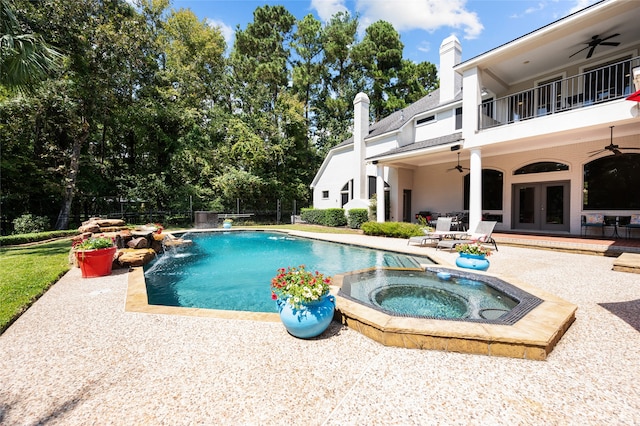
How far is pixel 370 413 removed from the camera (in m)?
2.03

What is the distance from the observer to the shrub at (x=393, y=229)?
11459 millimetres

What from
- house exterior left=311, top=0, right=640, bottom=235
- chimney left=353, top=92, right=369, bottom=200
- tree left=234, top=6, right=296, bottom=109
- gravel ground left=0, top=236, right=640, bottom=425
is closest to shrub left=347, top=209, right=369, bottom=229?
house exterior left=311, top=0, right=640, bottom=235

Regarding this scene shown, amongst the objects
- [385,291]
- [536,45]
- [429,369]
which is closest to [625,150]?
[536,45]

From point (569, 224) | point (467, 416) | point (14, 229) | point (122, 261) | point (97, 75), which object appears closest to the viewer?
point (467, 416)

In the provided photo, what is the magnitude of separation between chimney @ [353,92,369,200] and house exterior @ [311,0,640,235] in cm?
211

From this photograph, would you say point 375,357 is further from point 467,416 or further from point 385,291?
point 385,291

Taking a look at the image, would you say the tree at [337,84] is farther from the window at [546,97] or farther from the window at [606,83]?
the window at [606,83]

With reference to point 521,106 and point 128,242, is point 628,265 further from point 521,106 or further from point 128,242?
point 128,242

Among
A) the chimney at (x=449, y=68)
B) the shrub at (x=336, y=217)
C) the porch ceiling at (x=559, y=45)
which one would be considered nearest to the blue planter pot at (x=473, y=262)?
the porch ceiling at (x=559, y=45)

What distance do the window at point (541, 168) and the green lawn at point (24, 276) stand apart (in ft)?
53.9

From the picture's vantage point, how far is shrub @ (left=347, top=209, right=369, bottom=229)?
1603 cm

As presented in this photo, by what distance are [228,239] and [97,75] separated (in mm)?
12071

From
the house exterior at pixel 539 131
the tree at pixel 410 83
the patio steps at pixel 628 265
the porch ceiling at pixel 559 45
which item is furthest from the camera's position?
the tree at pixel 410 83

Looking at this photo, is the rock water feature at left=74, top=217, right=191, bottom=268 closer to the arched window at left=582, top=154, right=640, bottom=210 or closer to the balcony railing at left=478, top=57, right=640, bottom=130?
the balcony railing at left=478, top=57, right=640, bottom=130
